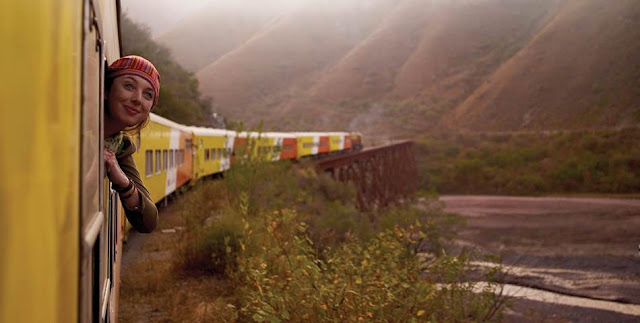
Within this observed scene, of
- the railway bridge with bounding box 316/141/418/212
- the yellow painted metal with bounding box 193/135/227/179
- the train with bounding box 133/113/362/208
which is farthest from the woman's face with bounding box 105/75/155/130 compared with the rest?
the railway bridge with bounding box 316/141/418/212

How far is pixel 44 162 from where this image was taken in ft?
2.90

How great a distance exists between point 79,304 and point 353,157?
73.5 feet

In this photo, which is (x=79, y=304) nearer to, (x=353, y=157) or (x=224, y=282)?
(x=224, y=282)

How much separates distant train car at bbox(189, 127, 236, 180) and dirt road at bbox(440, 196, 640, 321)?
7544 millimetres

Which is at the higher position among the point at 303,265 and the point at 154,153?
the point at 154,153

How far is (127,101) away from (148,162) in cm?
670

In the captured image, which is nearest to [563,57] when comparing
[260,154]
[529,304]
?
[529,304]

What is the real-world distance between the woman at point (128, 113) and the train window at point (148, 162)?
620cm

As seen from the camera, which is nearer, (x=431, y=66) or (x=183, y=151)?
(x=183, y=151)

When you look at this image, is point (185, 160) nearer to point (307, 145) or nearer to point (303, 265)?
point (303, 265)

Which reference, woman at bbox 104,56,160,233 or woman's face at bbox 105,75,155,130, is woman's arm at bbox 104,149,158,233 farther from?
woman's face at bbox 105,75,155,130

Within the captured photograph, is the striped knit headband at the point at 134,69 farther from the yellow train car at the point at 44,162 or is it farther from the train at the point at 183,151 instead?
the train at the point at 183,151

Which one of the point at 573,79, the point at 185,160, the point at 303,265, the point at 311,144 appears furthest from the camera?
the point at 573,79

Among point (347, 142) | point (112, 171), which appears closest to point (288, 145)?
point (347, 142)
